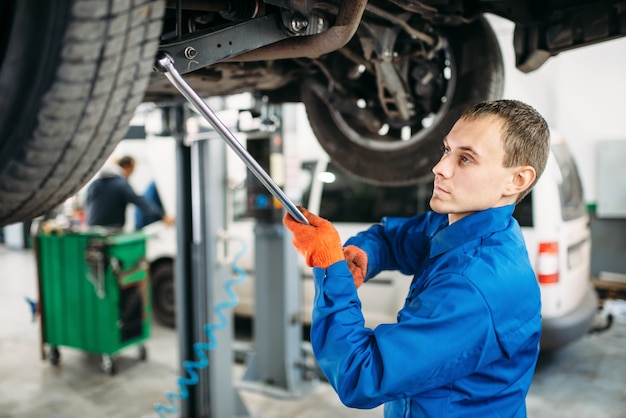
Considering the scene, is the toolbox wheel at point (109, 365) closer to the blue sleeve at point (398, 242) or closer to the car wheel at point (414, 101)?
the car wheel at point (414, 101)

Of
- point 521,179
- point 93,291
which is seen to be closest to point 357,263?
point 521,179

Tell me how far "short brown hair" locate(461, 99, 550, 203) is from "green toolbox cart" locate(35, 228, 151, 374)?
3.21m

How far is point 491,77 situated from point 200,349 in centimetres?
206

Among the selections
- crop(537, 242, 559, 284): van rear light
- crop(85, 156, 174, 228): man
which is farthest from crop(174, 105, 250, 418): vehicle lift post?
crop(537, 242, 559, 284): van rear light

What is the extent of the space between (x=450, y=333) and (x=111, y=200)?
4.05 meters

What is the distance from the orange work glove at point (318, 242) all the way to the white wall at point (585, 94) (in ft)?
14.8

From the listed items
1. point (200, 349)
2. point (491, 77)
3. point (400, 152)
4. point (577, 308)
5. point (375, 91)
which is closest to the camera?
point (491, 77)

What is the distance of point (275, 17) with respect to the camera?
130 centimetres

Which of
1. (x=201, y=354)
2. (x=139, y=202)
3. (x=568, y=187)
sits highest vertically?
(x=568, y=187)

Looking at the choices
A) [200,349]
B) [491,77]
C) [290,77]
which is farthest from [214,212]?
[491,77]

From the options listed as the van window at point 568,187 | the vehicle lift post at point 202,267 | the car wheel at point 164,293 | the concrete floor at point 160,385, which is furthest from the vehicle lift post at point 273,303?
the van window at point 568,187

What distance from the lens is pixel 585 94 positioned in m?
5.53

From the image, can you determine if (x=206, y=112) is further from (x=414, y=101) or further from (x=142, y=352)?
(x=142, y=352)

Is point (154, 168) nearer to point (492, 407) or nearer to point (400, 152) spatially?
point (400, 152)
